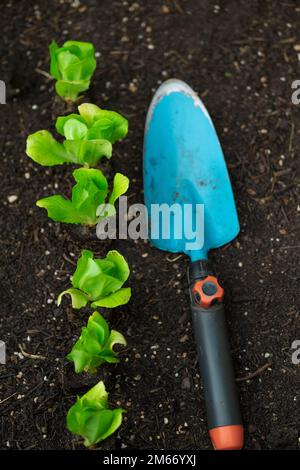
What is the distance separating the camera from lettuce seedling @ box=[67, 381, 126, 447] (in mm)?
1059

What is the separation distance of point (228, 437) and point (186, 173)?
1.65 ft

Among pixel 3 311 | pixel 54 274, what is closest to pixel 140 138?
pixel 54 274

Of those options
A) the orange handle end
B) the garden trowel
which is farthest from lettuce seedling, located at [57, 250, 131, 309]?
the orange handle end

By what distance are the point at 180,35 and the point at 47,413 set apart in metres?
0.86

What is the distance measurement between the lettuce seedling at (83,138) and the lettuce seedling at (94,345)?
0.95 ft

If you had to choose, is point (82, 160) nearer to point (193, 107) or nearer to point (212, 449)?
point (193, 107)

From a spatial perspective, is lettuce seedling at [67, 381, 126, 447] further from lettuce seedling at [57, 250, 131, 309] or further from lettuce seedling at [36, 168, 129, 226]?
lettuce seedling at [36, 168, 129, 226]

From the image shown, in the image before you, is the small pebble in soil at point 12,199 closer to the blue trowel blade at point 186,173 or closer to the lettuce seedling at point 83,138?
the lettuce seedling at point 83,138

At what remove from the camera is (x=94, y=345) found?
1.11 metres

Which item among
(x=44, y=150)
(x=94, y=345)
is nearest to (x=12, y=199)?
(x=44, y=150)

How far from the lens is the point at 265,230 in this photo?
1362 mm

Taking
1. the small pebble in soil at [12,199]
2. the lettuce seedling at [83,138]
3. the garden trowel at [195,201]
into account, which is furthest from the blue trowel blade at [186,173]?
the small pebble in soil at [12,199]

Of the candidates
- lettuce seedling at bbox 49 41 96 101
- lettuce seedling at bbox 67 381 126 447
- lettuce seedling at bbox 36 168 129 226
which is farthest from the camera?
lettuce seedling at bbox 49 41 96 101

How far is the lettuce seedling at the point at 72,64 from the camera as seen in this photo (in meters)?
1.29
